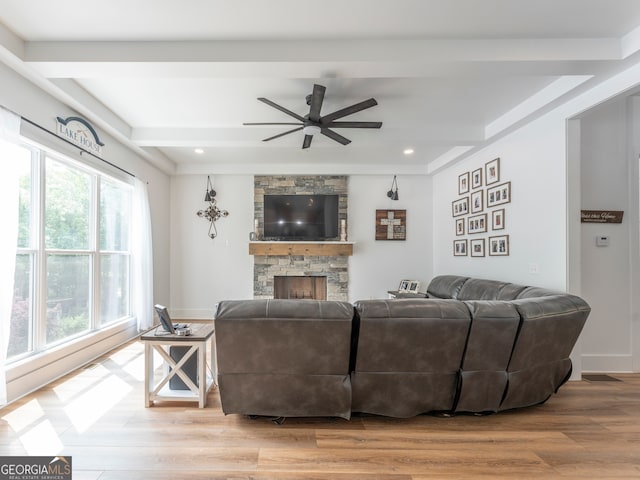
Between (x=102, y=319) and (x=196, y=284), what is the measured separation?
6.34 feet

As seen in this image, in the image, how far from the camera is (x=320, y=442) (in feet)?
6.57

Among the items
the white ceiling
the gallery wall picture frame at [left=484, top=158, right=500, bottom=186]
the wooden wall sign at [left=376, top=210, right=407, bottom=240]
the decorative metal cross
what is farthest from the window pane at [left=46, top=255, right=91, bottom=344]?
the gallery wall picture frame at [left=484, top=158, right=500, bottom=186]

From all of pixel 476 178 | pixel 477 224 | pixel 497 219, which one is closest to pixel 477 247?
pixel 477 224

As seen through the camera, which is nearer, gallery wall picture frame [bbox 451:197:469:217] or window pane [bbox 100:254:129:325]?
window pane [bbox 100:254:129:325]

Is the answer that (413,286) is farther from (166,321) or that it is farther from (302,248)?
(166,321)

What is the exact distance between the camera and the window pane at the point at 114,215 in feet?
13.0

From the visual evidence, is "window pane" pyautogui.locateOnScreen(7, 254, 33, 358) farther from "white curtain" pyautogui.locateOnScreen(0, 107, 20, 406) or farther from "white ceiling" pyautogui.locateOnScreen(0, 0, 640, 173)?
"white ceiling" pyautogui.locateOnScreen(0, 0, 640, 173)

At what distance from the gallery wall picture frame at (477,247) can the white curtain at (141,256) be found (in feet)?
15.5

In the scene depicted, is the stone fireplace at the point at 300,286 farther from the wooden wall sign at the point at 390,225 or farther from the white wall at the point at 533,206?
the white wall at the point at 533,206

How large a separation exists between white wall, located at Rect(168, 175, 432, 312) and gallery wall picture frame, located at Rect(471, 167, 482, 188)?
138 centimetres

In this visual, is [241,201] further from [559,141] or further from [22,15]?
[559,141]

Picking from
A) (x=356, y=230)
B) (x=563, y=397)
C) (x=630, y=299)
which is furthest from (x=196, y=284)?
(x=630, y=299)

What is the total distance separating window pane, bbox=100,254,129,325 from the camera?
394 cm

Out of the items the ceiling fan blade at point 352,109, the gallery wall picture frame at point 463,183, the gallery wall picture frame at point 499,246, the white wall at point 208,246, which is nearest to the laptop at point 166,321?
the ceiling fan blade at point 352,109
